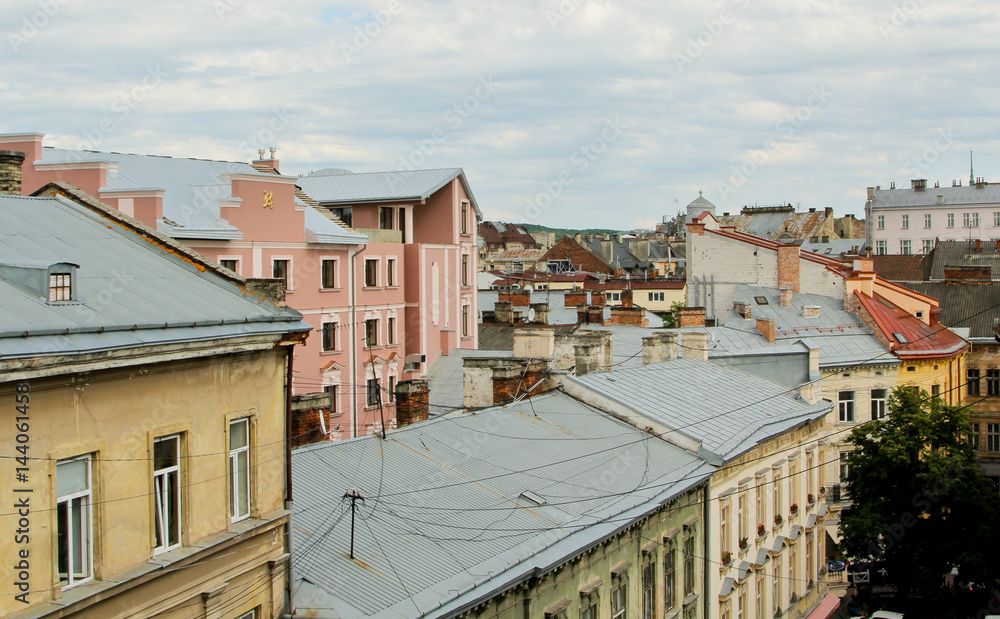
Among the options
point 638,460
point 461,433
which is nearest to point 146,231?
point 461,433

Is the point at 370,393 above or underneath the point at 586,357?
underneath

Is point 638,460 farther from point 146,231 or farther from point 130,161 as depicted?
point 130,161

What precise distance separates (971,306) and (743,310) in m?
16.6

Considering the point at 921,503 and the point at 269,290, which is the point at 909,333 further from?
the point at 269,290

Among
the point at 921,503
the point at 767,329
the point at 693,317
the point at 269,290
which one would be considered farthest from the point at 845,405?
the point at 269,290

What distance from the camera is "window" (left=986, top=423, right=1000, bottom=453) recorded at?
49.9 meters

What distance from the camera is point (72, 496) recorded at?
8906mm

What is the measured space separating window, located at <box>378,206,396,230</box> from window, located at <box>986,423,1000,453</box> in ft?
98.4

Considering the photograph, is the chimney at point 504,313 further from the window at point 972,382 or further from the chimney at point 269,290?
the chimney at point 269,290

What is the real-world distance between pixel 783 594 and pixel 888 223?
84449mm

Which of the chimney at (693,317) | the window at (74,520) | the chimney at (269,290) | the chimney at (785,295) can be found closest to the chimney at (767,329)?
the chimney at (693,317)

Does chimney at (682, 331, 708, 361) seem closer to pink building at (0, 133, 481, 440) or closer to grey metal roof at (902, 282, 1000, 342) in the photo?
pink building at (0, 133, 481, 440)

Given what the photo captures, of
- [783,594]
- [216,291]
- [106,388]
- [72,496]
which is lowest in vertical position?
[783,594]

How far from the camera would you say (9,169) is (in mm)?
13047
